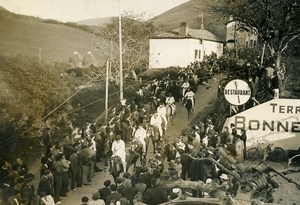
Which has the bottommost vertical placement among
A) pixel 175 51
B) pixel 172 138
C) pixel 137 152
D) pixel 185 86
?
pixel 137 152

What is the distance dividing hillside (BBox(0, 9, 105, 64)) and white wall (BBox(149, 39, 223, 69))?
65 cm

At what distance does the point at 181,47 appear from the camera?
499 cm

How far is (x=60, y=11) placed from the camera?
508cm

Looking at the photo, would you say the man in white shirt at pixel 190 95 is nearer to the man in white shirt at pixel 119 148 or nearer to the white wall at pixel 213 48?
the white wall at pixel 213 48

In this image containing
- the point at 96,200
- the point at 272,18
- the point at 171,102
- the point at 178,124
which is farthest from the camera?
the point at 171,102

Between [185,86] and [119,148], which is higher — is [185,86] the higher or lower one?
the higher one

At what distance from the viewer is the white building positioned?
492 centimetres

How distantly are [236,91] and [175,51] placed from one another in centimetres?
86

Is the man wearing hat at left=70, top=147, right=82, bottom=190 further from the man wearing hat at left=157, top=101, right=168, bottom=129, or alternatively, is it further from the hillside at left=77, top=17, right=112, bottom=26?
the hillside at left=77, top=17, right=112, bottom=26

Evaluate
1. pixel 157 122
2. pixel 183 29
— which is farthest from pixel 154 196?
pixel 183 29

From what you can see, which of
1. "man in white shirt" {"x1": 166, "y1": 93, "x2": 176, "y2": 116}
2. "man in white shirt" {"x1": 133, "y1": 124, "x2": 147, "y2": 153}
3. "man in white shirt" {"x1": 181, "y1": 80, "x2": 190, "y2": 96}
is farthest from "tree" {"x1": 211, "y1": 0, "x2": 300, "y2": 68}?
"man in white shirt" {"x1": 133, "y1": 124, "x2": 147, "y2": 153}

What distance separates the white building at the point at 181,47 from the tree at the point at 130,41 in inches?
4.0

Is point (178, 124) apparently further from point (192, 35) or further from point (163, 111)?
point (192, 35)

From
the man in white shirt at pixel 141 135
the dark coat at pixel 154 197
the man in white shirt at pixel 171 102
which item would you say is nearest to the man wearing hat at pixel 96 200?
the dark coat at pixel 154 197
